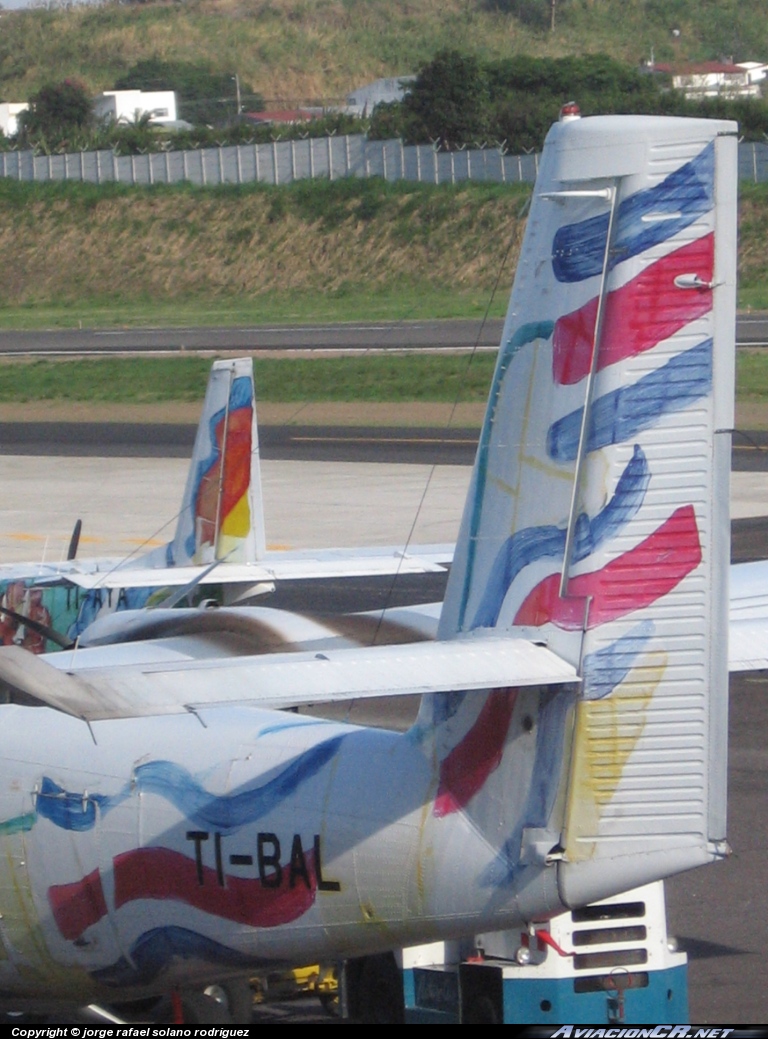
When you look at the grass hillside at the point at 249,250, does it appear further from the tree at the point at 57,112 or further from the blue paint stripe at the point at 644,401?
the blue paint stripe at the point at 644,401

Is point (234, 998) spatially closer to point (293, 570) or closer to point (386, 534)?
point (293, 570)

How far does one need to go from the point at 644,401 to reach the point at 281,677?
2.07 metres

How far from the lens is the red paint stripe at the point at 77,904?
25.3 ft

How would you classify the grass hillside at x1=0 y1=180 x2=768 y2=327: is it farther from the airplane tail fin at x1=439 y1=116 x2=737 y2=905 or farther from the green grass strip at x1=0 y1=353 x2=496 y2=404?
the airplane tail fin at x1=439 y1=116 x2=737 y2=905

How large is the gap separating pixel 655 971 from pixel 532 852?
5.14 feet

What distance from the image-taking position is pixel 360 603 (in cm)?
2202

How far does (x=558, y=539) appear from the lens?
6.83 m

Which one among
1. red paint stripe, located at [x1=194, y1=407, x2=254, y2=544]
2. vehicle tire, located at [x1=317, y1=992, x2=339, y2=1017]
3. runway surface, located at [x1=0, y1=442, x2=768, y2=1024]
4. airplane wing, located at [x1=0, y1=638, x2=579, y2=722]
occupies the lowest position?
runway surface, located at [x1=0, y1=442, x2=768, y2=1024]

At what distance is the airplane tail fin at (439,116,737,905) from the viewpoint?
6430 mm

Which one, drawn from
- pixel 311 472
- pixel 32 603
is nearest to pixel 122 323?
pixel 311 472

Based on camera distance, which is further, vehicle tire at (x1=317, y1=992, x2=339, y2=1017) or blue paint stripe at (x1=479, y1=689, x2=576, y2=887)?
vehicle tire at (x1=317, y1=992, x2=339, y2=1017)

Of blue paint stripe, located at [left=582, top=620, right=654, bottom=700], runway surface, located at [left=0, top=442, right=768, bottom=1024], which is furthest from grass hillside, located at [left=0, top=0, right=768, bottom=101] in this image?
blue paint stripe, located at [left=582, top=620, right=654, bottom=700]

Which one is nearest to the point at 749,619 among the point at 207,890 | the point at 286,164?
the point at 207,890

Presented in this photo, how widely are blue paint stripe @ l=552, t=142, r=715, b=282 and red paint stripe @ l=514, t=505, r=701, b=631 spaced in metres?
1.14
